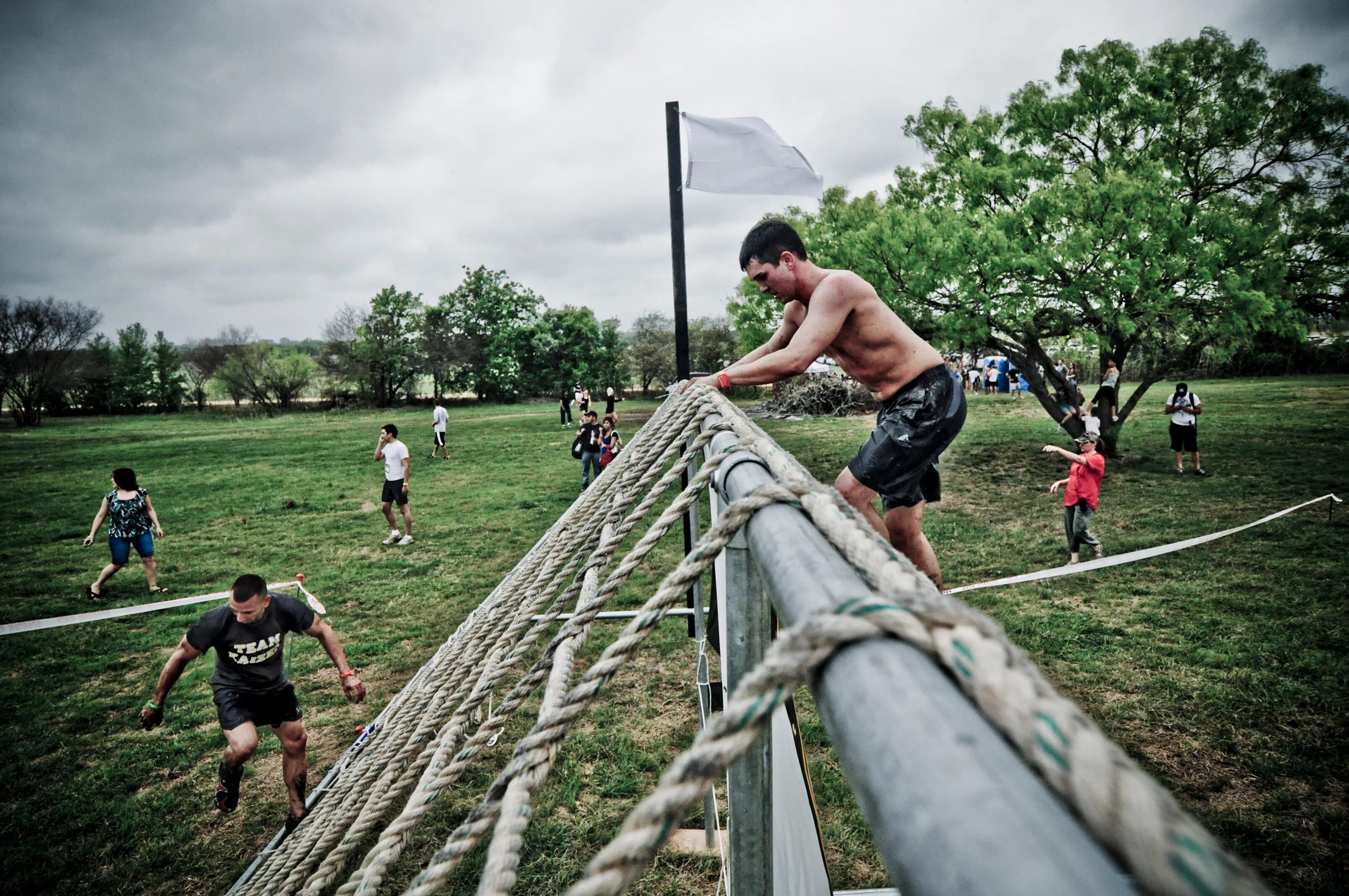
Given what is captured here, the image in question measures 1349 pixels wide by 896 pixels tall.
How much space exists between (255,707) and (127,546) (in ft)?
19.1

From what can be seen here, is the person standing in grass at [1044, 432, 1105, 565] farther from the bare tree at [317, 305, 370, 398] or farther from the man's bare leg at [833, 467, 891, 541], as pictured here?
the bare tree at [317, 305, 370, 398]

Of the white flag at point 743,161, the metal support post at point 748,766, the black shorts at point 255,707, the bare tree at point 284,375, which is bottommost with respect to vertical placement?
the black shorts at point 255,707

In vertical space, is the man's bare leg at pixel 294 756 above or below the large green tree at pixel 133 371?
below

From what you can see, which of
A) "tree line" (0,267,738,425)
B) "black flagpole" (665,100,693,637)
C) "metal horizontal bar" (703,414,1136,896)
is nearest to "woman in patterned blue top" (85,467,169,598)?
"black flagpole" (665,100,693,637)

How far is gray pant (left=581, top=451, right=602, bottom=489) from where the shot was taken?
11906 mm

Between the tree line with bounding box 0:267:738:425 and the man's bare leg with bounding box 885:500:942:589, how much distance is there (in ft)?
159

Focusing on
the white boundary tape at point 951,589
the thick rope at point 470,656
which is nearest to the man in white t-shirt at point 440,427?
the white boundary tape at point 951,589

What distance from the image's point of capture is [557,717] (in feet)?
2.45

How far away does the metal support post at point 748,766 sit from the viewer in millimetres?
1290

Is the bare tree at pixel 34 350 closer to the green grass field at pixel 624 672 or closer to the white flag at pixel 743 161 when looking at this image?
the green grass field at pixel 624 672

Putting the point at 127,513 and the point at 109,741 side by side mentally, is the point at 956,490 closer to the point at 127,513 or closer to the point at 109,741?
the point at 109,741

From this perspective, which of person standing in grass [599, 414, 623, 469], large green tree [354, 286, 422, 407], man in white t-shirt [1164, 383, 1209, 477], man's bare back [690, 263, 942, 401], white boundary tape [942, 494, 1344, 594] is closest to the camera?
man's bare back [690, 263, 942, 401]

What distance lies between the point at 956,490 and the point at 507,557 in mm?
8301

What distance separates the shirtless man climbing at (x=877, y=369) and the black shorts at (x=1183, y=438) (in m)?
11.4
